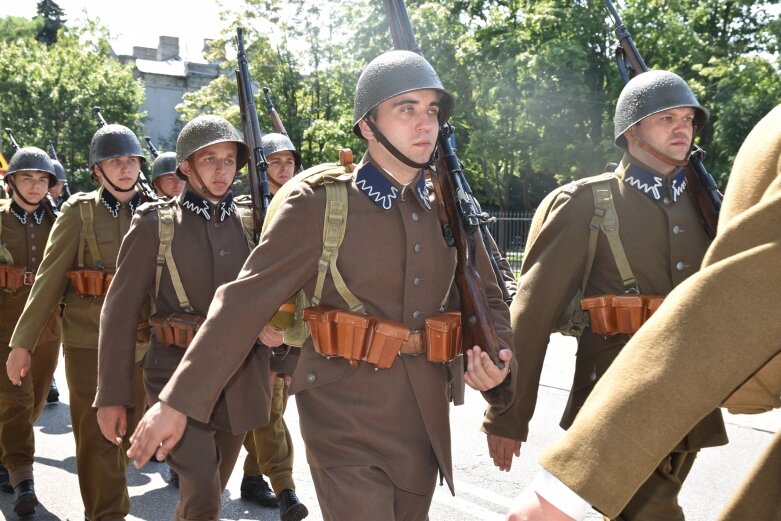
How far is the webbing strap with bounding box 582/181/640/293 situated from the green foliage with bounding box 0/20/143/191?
128ft

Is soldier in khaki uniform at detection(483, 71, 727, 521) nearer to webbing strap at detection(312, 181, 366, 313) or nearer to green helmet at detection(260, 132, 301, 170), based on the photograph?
webbing strap at detection(312, 181, 366, 313)

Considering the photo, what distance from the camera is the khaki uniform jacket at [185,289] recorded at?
15.1 feet

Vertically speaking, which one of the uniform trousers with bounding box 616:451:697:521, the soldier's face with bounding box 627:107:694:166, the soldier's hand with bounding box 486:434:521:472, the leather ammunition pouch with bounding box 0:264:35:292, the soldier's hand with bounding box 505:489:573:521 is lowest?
the uniform trousers with bounding box 616:451:697:521

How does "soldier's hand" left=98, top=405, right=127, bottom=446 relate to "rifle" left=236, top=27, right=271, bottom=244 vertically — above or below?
below

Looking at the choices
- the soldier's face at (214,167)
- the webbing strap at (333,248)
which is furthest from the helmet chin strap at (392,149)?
the soldier's face at (214,167)

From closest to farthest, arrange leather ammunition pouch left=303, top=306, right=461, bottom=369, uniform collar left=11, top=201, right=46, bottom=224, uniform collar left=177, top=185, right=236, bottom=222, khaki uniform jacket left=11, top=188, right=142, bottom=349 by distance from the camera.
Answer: leather ammunition pouch left=303, top=306, right=461, bottom=369 → uniform collar left=177, top=185, right=236, bottom=222 → khaki uniform jacket left=11, top=188, right=142, bottom=349 → uniform collar left=11, top=201, right=46, bottom=224

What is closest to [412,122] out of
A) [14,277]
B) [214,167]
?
[214,167]

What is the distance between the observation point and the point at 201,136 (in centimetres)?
525

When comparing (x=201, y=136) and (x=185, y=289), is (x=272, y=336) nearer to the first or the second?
(x=185, y=289)

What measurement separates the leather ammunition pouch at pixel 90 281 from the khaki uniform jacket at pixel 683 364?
4810 millimetres

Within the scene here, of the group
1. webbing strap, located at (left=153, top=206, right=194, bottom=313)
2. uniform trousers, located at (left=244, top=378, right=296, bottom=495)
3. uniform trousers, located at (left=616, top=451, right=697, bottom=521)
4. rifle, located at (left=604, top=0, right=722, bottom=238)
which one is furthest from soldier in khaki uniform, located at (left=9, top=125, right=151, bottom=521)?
rifle, located at (left=604, top=0, right=722, bottom=238)

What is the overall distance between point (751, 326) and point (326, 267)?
221 centimetres

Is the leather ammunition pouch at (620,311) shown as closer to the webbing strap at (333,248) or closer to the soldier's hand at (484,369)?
the soldier's hand at (484,369)

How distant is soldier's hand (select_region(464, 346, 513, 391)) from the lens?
341 cm
